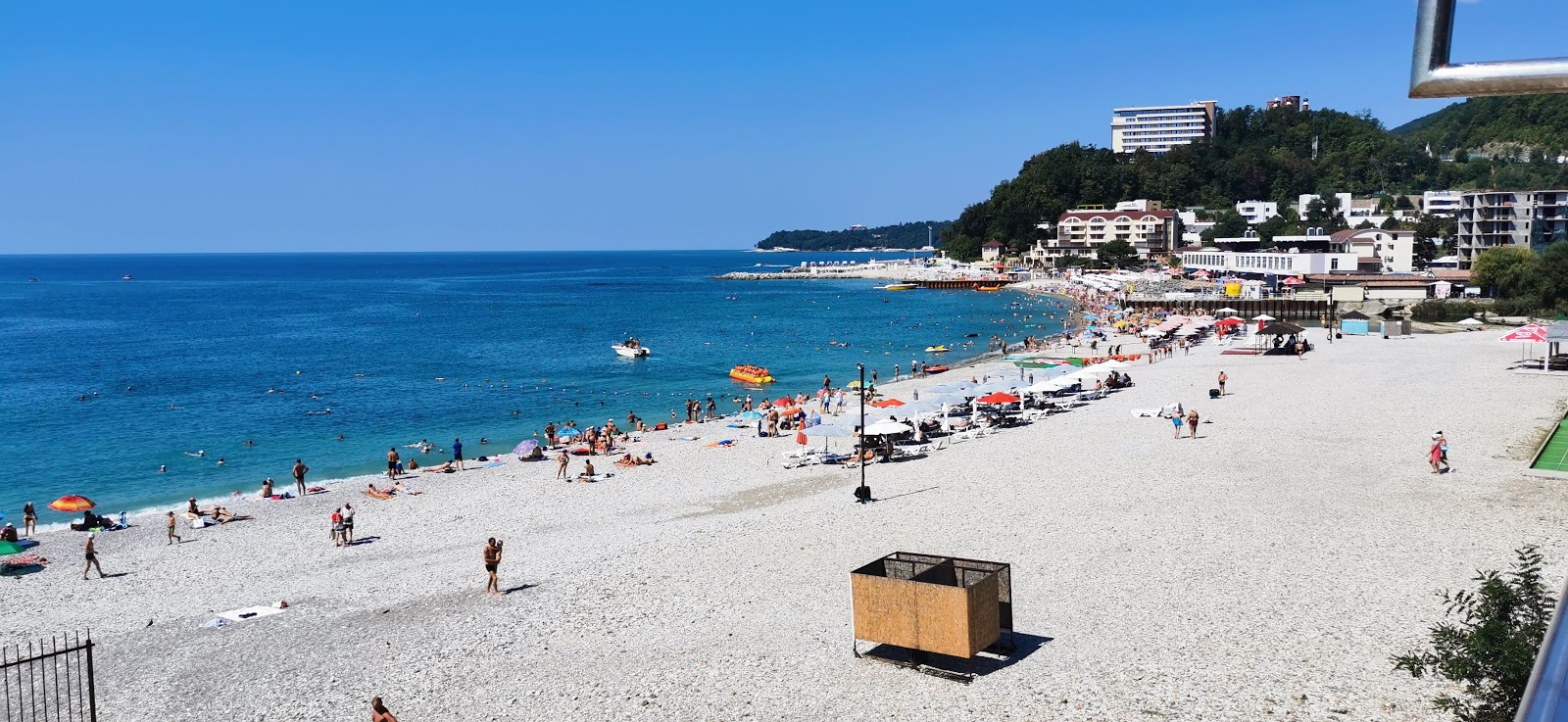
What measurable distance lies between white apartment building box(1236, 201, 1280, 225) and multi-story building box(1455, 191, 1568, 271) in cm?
4136

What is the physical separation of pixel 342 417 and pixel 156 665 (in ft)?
91.5

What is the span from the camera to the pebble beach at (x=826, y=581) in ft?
40.8

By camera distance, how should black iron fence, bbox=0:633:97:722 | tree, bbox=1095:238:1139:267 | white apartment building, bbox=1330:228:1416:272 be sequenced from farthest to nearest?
tree, bbox=1095:238:1139:267, white apartment building, bbox=1330:228:1416:272, black iron fence, bbox=0:633:97:722

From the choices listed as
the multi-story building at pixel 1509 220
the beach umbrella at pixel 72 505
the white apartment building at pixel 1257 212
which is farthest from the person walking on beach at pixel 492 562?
the white apartment building at pixel 1257 212

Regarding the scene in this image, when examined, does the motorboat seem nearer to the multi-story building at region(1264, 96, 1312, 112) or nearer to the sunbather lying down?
the sunbather lying down

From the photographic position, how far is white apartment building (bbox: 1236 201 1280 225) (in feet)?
435

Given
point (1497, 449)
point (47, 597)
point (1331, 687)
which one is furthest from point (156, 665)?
point (1497, 449)

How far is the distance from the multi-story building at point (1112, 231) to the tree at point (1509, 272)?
5384cm

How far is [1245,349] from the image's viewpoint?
4656cm

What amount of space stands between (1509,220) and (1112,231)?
4689 centimetres

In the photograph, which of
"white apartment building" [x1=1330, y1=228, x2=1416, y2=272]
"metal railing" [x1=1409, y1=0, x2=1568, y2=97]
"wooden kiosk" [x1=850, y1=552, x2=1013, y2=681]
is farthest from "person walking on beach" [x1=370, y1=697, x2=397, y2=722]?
"white apartment building" [x1=1330, y1=228, x2=1416, y2=272]

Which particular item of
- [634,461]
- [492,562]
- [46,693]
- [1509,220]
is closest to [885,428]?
[634,461]

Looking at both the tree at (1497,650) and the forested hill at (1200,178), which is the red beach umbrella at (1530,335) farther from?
the forested hill at (1200,178)

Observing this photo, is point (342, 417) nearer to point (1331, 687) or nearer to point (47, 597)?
point (47, 597)
